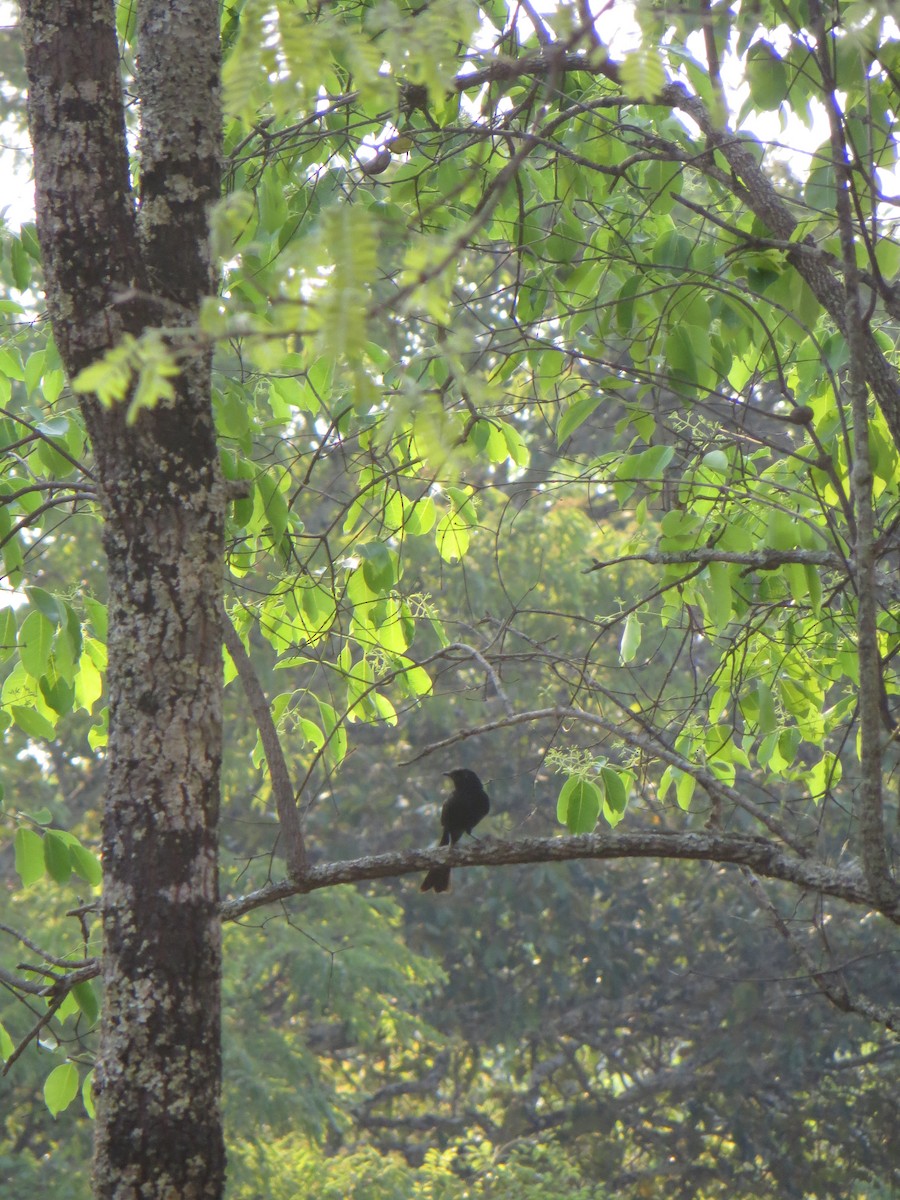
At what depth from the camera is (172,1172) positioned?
1.63m

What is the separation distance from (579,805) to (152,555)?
1275 millimetres

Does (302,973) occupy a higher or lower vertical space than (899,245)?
higher

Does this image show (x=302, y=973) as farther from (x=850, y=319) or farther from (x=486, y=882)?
(x=850, y=319)

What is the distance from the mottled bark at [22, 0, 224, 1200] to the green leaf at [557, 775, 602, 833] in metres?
1.11

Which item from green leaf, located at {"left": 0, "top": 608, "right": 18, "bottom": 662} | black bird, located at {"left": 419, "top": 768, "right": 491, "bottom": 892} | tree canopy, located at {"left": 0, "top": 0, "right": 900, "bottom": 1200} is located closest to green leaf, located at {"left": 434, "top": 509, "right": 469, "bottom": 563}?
tree canopy, located at {"left": 0, "top": 0, "right": 900, "bottom": 1200}

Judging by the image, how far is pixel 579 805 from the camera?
274 cm

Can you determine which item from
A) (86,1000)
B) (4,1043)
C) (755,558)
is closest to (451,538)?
(755,558)

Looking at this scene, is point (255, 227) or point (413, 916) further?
point (413, 916)

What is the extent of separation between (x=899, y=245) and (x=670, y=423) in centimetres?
132

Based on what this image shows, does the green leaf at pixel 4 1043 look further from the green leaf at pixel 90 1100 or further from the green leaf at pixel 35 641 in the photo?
the green leaf at pixel 35 641

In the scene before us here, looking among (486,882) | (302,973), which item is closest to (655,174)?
(302,973)

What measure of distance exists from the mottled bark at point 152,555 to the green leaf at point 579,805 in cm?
111

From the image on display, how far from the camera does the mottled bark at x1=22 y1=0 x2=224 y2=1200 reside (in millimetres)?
1680

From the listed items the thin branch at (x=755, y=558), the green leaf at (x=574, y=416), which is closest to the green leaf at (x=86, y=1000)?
the thin branch at (x=755, y=558)
